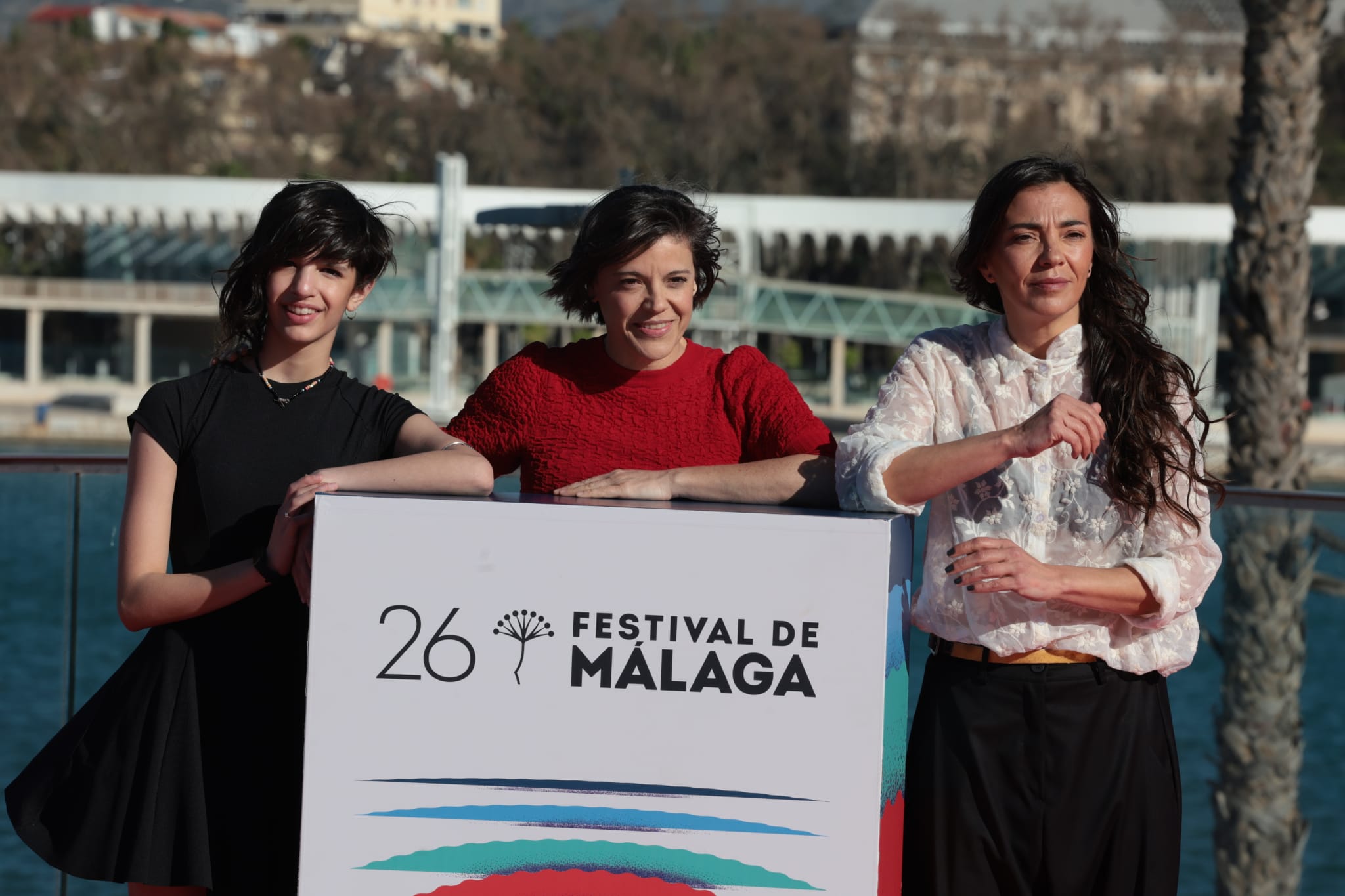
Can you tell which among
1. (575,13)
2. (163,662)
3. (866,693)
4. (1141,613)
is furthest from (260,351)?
(575,13)

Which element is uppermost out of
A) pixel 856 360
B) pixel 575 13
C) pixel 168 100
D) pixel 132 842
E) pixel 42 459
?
pixel 575 13

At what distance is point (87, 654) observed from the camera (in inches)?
114

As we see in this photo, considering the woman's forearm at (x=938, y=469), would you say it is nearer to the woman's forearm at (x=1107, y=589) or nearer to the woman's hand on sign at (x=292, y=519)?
the woman's forearm at (x=1107, y=589)

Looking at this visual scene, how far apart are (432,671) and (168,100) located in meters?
45.5

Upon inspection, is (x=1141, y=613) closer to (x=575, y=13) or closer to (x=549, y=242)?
(x=549, y=242)

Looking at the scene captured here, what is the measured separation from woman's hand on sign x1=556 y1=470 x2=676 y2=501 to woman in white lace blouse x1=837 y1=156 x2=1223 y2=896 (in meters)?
0.20

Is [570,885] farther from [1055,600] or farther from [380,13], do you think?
[380,13]

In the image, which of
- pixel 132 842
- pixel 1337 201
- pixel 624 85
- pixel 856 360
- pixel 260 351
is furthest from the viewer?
pixel 624 85

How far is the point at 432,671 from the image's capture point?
1.62m

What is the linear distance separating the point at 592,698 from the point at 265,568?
1.35 feet

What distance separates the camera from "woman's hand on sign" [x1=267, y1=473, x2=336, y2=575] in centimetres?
168

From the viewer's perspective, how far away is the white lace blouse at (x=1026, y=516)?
184 cm

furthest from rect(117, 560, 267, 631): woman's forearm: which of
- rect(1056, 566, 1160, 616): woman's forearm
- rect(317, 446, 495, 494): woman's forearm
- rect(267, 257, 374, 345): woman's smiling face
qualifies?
rect(1056, 566, 1160, 616): woman's forearm

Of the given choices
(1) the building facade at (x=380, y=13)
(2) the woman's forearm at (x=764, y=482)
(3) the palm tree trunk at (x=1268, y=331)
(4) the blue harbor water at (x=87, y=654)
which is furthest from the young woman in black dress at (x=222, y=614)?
(1) the building facade at (x=380, y=13)
